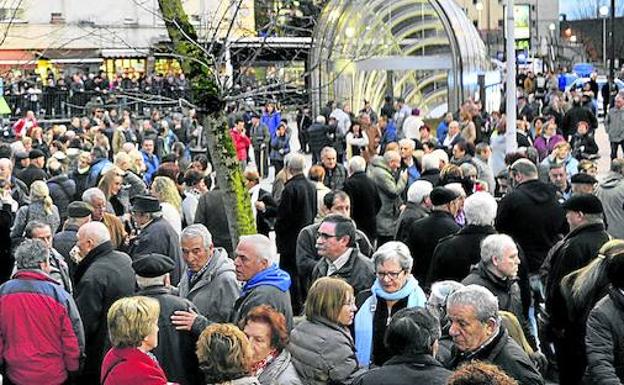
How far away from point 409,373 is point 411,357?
0.12m

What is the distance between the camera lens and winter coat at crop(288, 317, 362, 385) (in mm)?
6691

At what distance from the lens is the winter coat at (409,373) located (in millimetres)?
5762

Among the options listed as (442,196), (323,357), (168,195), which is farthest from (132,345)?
(168,195)

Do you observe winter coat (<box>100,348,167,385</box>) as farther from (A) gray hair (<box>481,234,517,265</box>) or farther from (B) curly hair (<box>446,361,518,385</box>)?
(A) gray hair (<box>481,234,517,265</box>)

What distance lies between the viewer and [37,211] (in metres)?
11.3

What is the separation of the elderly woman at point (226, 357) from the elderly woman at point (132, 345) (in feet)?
1.99

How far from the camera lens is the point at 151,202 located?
10188mm

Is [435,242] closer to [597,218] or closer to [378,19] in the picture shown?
[597,218]

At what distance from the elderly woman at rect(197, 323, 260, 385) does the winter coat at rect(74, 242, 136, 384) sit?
2.75 metres

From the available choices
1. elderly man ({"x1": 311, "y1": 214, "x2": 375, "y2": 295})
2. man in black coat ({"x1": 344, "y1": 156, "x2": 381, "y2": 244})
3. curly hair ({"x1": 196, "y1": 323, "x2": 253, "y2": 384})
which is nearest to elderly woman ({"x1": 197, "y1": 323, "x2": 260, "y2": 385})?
curly hair ({"x1": 196, "y1": 323, "x2": 253, "y2": 384})

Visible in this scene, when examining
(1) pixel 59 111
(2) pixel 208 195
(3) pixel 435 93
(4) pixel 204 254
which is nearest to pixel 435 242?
(4) pixel 204 254

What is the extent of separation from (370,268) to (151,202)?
7.89ft

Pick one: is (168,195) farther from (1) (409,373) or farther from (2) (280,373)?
(1) (409,373)

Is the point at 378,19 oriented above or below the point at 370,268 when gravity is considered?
above
